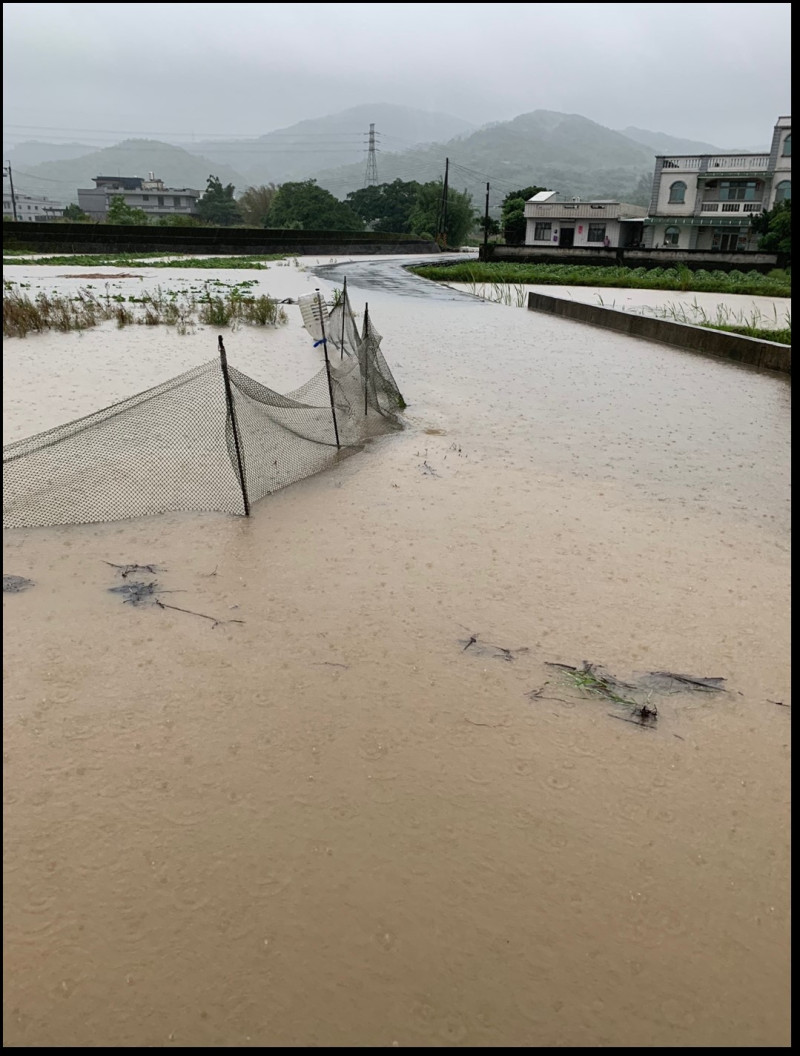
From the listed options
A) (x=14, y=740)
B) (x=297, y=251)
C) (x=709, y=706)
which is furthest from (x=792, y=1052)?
(x=297, y=251)

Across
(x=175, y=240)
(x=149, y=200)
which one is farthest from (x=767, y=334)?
(x=149, y=200)

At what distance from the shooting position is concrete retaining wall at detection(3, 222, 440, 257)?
3450cm

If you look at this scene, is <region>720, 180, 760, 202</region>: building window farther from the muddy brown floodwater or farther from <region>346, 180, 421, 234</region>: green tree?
the muddy brown floodwater

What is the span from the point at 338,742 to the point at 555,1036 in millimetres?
1447

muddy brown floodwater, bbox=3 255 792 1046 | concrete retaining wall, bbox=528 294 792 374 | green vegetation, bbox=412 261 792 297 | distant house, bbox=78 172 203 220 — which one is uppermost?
distant house, bbox=78 172 203 220

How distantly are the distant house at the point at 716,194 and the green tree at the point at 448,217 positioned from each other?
23856 mm

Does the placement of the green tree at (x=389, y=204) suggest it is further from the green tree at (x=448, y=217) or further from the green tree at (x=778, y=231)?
the green tree at (x=778, y=231)

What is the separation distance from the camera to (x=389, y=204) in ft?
259

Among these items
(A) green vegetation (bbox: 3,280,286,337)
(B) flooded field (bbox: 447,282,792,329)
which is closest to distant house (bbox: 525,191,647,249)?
(B) flooded field (bbox: 447,282,792,329)

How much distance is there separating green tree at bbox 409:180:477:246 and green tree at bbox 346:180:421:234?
18.9ft

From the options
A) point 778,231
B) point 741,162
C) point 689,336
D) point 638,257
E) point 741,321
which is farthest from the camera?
point 741,162

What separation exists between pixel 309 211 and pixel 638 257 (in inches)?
1574

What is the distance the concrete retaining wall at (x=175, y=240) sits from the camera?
34.5m

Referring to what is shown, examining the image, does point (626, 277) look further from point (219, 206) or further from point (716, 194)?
point (219, 206)
